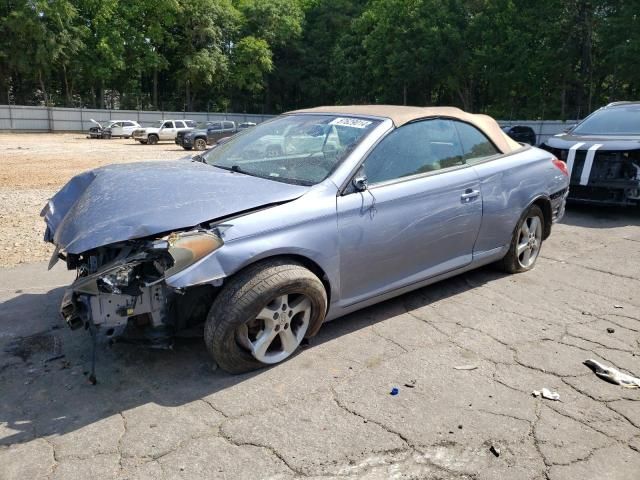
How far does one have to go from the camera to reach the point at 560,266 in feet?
18.5

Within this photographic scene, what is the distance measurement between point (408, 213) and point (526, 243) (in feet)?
6.28

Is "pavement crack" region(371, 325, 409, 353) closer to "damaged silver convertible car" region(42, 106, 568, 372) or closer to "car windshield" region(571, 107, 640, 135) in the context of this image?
"damaged silver convertible car" region(42, 106, 568, 372)

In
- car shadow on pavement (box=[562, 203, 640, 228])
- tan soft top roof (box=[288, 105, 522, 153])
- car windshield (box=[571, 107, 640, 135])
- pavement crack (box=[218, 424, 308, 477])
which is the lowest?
pavement crack (box=[218, 424, 308, 477])

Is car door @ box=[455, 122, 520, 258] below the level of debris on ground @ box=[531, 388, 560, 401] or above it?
above

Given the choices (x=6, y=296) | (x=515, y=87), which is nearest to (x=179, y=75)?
(x=515, y=87)

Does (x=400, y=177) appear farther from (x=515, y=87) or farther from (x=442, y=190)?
(x=515, y=87)

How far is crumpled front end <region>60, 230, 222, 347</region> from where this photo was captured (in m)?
2.98

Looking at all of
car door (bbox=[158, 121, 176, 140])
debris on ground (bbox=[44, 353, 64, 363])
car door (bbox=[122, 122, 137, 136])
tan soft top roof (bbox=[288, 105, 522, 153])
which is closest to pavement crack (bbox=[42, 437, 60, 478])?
debris on ground (bbox=[44, 353, 64, 363])

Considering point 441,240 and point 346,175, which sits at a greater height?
point 346,175

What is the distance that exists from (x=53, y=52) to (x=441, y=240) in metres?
46.1

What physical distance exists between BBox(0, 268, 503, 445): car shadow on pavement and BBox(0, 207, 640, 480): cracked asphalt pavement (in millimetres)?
12

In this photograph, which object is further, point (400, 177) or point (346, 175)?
point (400, 177)

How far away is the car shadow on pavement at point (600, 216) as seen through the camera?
7707mm

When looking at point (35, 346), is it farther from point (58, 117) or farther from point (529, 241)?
point (58, 117)
